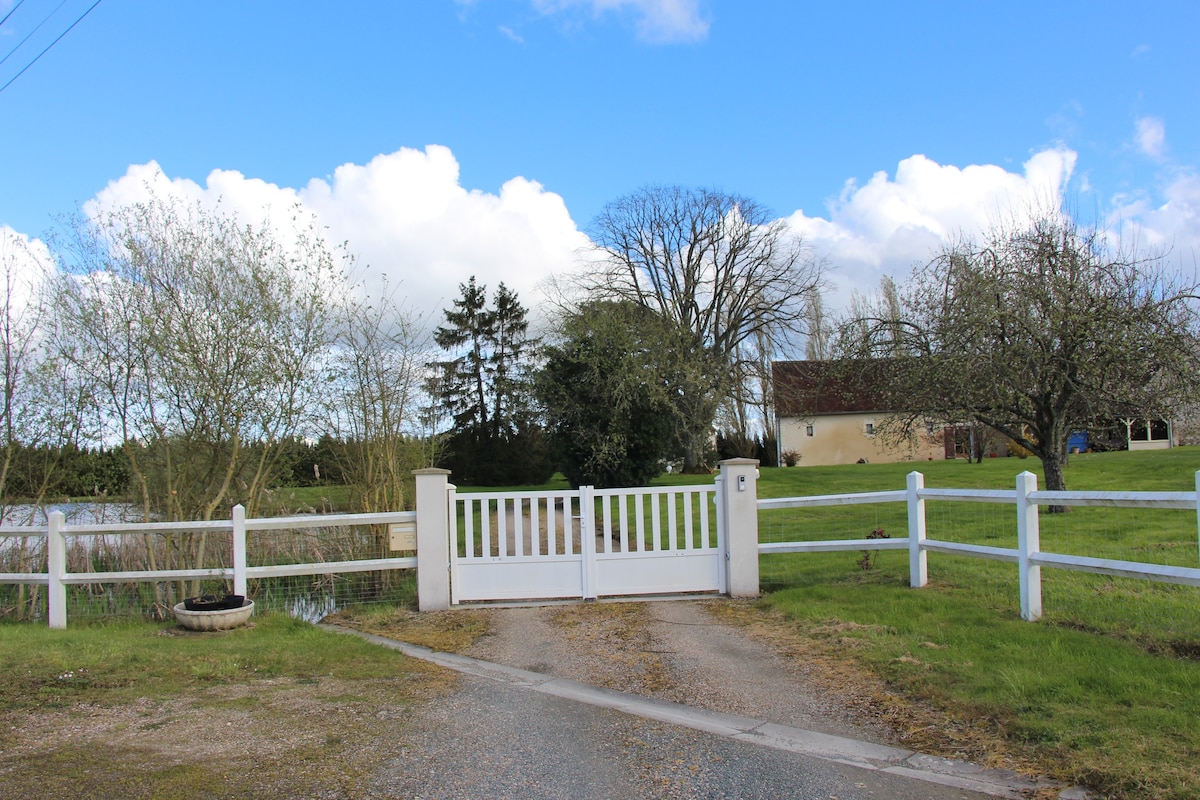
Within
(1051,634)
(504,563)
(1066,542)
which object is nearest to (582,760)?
(1051,634)

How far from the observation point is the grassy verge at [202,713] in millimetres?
4070

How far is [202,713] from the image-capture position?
5254 mm

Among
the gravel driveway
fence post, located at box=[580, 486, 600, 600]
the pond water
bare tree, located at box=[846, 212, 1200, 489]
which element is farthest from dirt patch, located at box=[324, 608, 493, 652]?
bare tree, located at box=[846, 212, 1200, 489]

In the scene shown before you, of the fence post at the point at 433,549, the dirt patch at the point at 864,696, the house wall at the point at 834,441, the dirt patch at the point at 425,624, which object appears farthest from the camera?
the house wall at the point at 834,441

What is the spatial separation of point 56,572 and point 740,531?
7.38 m

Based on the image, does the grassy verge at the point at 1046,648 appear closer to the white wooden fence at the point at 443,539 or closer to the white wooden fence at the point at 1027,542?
the white wooden fence at the point at 1027,542

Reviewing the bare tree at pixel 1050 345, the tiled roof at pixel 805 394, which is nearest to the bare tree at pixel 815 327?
the tiled roof at pixel 805 394

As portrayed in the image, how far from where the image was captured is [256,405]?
12.4 metres

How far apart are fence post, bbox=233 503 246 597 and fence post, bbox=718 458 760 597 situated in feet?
16.7

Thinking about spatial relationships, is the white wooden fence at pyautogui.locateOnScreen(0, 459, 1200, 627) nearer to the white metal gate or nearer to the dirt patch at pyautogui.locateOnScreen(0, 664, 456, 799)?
the white metal gate

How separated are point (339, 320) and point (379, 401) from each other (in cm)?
177

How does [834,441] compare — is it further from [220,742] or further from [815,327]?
[220,742]

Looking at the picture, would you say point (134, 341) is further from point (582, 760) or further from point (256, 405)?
point (582, 760)

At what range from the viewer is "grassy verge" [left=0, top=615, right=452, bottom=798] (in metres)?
4.07
